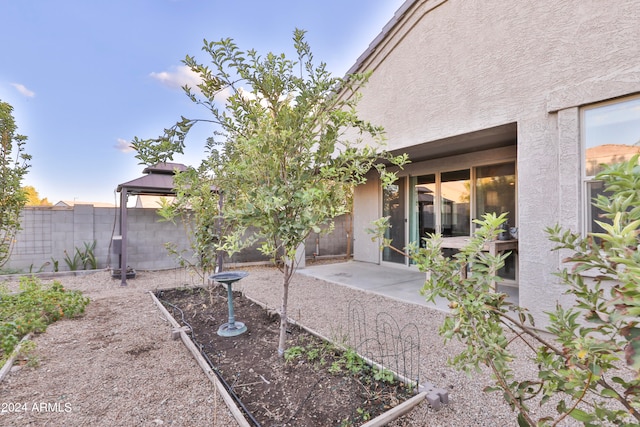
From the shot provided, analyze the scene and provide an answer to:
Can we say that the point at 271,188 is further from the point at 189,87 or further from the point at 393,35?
the point at 393,35

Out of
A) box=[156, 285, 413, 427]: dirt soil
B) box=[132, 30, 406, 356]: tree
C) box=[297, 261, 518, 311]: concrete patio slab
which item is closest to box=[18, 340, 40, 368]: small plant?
box=[156, 285, 413, 427]: dirt soil

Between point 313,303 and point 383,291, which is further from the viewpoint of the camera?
point 383,291

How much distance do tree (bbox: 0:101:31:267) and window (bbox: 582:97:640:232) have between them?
769cm

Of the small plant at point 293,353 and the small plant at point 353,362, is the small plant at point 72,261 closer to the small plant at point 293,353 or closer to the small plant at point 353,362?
the small plant at point 293,353

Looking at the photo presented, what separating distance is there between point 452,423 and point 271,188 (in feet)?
7.07

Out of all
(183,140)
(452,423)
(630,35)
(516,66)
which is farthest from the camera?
(516,66)

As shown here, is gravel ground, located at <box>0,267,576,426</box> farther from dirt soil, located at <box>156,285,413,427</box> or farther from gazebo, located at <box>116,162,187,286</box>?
gazebo, located at <box>116,162,187,286</box>

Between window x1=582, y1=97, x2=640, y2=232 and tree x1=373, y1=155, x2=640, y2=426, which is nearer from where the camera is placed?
tree x1=373, y1=155, x2=640, y2=426

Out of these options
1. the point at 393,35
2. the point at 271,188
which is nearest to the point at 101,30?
the point at 393,35

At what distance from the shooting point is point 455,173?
6.38m

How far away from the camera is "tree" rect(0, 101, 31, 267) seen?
13.4 feet

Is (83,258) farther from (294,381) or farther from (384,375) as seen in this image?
(384,375)

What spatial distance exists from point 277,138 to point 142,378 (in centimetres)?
252

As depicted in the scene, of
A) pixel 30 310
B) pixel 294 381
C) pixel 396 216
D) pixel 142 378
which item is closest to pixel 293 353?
pixel 294 381
